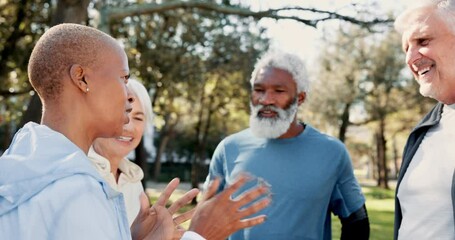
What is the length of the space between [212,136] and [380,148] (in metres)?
12.6

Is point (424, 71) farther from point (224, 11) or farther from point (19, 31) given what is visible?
point (19, 31)

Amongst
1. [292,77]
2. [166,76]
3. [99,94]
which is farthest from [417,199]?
[166,76]

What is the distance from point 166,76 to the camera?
1819 cm

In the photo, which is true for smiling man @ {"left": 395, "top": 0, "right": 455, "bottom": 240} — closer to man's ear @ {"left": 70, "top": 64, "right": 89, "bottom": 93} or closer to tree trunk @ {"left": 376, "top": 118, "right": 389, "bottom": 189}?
man's ear @ {"left": 70, "top": 64, "right": 89, "bottom": 93}

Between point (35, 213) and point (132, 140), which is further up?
point (35, 213)

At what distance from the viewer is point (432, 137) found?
3.10 metres

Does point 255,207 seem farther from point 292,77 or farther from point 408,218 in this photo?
point 292,77

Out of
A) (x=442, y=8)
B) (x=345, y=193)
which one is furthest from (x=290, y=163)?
(x=442, y=8)

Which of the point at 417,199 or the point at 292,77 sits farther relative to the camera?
the point at 292,77

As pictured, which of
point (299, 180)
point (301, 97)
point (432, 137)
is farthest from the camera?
point (301, 97)

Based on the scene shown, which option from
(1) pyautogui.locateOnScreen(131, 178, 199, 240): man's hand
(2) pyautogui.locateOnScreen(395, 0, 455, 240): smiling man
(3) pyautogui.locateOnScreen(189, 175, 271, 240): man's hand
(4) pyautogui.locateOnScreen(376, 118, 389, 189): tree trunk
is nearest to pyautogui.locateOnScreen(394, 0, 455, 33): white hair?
(2) pyautogui.locateOnScreen(395, 0, 455, 240): smiling man

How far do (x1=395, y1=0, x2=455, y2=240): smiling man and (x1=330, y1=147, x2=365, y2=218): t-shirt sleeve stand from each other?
0.73 metres

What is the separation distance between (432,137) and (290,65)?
51.8 inches

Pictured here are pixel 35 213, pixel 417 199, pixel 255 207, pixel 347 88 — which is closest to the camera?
pixel 35 213
